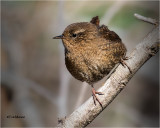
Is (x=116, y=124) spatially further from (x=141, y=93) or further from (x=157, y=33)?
(x=157, y=33)

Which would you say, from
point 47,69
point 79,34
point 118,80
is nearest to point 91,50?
point 79,34

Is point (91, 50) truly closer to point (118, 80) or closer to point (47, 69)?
point (118, 80)

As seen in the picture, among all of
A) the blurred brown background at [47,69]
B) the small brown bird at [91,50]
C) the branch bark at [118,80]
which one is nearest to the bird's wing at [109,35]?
the small brown bird at [91,50]

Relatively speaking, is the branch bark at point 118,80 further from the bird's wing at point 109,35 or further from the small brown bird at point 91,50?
the bird's wing at point 109,35

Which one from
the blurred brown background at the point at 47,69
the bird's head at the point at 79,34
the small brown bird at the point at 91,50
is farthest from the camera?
the blurred brown background at the point at 47,69

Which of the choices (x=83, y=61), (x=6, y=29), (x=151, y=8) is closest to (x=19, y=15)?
(x=6, y=29)
